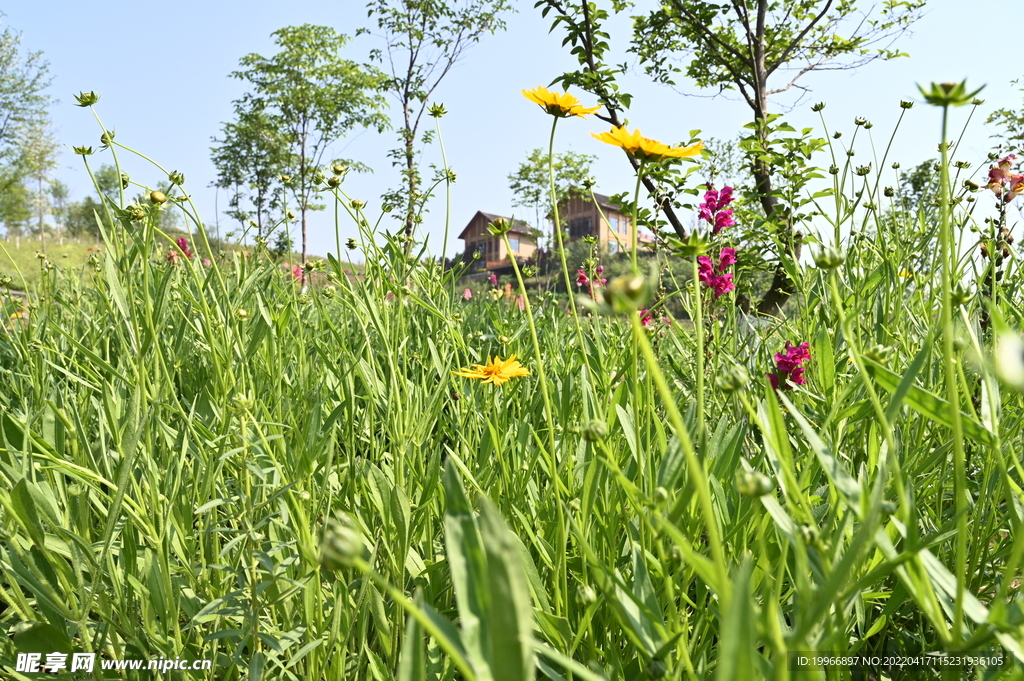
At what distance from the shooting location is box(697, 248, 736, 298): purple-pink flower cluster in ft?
4.46

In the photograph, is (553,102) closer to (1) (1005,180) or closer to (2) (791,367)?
(2) (791,367)

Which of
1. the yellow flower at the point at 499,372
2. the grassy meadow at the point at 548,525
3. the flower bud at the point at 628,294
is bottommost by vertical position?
the grassy meadow at the point at 548,525

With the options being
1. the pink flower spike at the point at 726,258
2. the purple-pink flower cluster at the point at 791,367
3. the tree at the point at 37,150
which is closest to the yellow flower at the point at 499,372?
the purple-pink flower cluster at the point at 791,367

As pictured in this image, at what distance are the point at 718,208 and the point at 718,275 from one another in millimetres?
380

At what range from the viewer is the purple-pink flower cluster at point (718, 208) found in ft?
5.37

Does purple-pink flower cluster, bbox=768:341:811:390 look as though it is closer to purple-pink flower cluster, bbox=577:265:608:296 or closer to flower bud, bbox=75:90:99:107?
purple-pink flower cluster, bbox=577:265:608:296

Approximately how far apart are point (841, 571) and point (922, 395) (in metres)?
0.22

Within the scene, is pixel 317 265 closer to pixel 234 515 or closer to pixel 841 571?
pixel 234 515

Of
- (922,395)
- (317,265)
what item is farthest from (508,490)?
(317,265)

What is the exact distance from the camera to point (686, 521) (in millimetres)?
586

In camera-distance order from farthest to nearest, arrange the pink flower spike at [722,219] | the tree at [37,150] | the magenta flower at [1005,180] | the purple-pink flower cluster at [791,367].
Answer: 1. the tree at [37,150]
2. the pink flower spike at [722,219]
3. the magenta flower at [1005,180]
4. the purple-pink flower cluster at [791,367]

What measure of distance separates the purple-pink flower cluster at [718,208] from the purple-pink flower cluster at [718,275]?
0.63 feet

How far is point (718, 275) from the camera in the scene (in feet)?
4.60

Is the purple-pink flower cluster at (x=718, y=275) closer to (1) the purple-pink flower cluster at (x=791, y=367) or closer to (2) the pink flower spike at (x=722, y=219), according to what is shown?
(2) the pink flower spike at (x=722, y=219)
